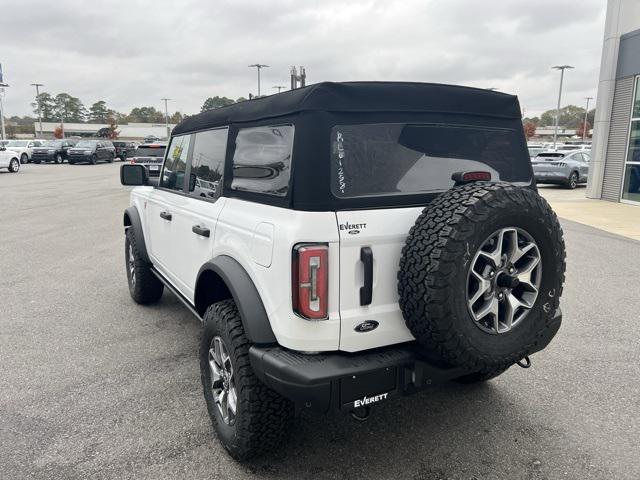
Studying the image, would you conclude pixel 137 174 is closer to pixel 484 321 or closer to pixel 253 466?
pixel 253 466

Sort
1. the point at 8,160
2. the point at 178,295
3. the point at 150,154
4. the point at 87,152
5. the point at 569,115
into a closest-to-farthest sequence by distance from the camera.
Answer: the point at 178,295 → the point at 150,154 → the point at 8,160 → the point at 87,152 → the point at 569,115

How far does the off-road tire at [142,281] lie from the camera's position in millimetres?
4957

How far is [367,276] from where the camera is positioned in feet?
7.51

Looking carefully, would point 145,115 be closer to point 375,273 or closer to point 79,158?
point 79,158

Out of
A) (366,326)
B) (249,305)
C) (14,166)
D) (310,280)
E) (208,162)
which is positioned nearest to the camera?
(310,280)

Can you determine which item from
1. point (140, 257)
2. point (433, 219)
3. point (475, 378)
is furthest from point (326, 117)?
point (140, 257)

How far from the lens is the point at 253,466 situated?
8.70 ft

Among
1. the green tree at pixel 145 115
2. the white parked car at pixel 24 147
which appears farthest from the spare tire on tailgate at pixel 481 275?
the green tree at pixel 145 115

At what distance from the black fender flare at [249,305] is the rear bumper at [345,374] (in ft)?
0.23

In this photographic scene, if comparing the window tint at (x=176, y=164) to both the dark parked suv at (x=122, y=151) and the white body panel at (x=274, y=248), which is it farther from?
the dark parked suv at (x=122, y=151)

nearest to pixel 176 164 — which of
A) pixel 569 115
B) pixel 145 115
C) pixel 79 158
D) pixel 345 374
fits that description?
pixel 345 374

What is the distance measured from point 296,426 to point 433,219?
1.62m

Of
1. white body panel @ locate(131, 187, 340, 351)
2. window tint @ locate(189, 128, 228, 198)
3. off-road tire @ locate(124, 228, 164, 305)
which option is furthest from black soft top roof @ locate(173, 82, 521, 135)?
off-road tire @ locate(124, 228, 164, 305)

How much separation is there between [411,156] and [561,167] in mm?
18673
